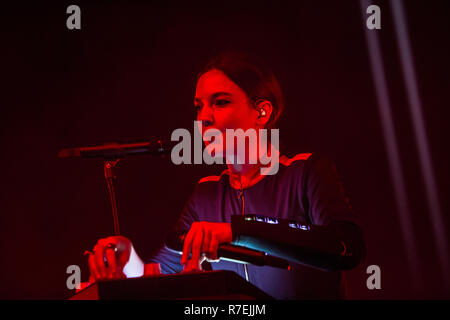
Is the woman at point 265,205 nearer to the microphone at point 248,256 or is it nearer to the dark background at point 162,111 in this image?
the microphone at point 248,256

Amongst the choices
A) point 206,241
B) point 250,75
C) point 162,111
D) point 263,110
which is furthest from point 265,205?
point 162,111

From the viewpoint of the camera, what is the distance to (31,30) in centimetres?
234

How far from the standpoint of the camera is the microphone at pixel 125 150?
4.19 feet

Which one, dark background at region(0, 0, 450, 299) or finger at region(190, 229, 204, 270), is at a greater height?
dark background at region(0, 0, 450, 299)

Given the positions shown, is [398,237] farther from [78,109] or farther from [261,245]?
[78,109]

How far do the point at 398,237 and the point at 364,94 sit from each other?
0.70m

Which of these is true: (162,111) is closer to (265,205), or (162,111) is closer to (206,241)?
(265,205)

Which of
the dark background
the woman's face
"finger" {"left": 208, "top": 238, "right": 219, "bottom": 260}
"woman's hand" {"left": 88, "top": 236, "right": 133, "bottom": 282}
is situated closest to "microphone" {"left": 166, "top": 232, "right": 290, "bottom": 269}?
"finger" {"left": 208, "top": 238, "right": 219, "bottom": 260}

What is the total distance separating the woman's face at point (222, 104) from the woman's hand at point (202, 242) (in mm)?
558

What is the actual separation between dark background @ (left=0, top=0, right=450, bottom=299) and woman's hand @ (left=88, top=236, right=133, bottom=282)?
92 cm

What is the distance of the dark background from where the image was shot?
83.1 inches

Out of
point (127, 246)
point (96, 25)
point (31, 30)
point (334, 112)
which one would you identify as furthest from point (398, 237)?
point (31, 30)

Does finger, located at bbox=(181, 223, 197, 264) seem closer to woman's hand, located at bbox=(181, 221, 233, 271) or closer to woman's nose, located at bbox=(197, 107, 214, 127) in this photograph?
woman's hand, located at bbox=(181, 221, 233, 271)

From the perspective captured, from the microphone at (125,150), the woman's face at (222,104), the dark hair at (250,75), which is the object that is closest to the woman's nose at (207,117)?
the woman's face at (222,104)
